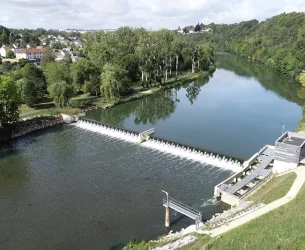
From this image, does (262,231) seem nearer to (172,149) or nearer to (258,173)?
(258,173)

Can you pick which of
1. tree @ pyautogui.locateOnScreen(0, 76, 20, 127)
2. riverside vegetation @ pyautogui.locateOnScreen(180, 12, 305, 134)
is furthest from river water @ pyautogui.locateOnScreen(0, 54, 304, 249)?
riverside vegetation @ pyautogui.locateOnScreen(180, 12, 305, 134)

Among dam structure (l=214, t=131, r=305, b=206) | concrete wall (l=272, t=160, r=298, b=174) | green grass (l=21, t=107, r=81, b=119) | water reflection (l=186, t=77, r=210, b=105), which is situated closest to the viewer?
dam structure (l=214, t=131, r=305, b=206)

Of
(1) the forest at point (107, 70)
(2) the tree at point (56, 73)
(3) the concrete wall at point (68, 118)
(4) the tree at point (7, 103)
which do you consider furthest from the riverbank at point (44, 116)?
(2) the tree at point (56, 73)

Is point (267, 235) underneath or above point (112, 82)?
underneath

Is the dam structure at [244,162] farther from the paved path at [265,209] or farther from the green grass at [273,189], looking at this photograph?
the paved path at [265,209]

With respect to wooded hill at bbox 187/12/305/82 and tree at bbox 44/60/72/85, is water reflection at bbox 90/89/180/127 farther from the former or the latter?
wooded hill at bbox 187/12/305/82

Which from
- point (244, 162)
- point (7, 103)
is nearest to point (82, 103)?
point (7, 103)
